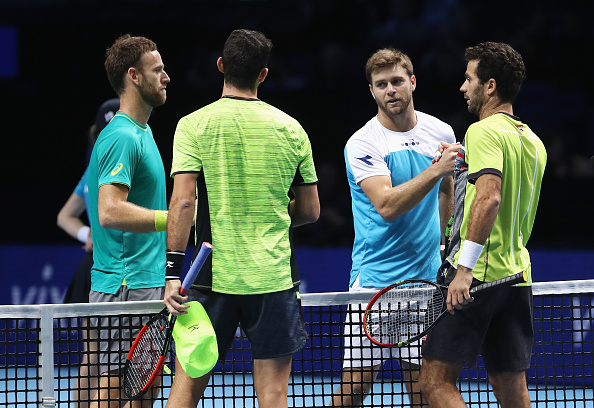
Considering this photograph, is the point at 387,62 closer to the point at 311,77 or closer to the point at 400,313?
the point at 400,313

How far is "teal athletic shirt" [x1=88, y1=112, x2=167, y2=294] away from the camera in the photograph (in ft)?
12.8

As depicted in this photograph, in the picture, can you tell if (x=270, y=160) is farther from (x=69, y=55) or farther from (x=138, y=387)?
(x=69, y=55)

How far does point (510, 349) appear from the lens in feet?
12.3

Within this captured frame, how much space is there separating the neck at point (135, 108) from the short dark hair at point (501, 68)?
1460 mm

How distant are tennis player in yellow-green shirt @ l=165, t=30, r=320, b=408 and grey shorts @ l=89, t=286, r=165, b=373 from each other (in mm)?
457

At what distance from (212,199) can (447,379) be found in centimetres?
120

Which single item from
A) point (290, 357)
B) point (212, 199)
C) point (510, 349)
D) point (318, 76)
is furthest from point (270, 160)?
point (318, 76)

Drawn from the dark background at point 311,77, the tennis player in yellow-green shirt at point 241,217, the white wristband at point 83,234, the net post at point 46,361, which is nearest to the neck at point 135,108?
the tennis player in yellow-green shirt at point 241,217

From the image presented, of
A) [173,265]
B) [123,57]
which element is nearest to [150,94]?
[123,57]

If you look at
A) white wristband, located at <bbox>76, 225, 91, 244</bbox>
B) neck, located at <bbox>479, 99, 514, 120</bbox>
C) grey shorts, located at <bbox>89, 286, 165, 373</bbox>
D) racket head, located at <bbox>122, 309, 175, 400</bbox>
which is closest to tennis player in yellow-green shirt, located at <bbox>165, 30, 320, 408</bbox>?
racket head, located at <bbox>122, 309, 175, 400</bbox>

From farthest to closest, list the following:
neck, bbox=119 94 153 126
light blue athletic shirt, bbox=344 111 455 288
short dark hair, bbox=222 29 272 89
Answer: light blue athletic shirt, bbox=344 111 455 288 < neck, bbox=119 94 153 126 < short dark hair, bbox=222 29 272 89

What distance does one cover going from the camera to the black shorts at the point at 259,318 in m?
3.51

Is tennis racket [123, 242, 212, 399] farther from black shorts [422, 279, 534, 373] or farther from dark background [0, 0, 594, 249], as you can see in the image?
dark background [0, 0, 594, 249]

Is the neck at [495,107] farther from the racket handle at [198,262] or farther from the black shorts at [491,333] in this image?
the racket handle at [198,262]
